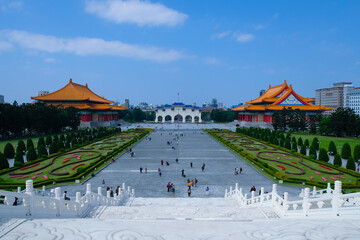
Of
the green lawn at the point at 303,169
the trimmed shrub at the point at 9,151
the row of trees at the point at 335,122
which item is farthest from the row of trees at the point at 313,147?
the trimmed shrub at the point at 9,151

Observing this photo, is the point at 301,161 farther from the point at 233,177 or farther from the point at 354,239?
the point at 354,239

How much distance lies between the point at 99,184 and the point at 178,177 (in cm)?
658

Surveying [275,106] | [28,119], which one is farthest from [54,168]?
[275,106]

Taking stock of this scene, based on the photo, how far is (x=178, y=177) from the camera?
22.4m

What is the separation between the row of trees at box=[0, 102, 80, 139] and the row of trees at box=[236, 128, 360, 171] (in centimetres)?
3740

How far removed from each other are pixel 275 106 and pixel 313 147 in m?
37.1

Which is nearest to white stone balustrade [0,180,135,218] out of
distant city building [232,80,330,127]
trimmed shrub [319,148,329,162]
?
trimmed shrub [319,148,329,162]

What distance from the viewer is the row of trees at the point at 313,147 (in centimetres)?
2473

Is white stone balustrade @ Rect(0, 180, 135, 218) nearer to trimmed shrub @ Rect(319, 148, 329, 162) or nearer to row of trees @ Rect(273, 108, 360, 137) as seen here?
trimmed shrub @ Rect(319, 148, 329, 162)

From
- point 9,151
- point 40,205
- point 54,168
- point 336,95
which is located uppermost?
point 336,95

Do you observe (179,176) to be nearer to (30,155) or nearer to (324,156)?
(324,156)

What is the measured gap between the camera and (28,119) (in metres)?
44.2

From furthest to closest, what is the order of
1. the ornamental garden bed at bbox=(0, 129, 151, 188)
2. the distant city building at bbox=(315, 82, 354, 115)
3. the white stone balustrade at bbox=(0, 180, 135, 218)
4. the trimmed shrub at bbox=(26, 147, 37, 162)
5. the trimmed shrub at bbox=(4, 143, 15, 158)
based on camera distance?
1. the distant city building at bbox=(315, 82, 354, 115)
2. the trimmed shrub at bbox=(4, 143, 15, 158)
3. the trimmed shrub at bbox=(26, 147, 37, 162)
4. the ornamental garden bed at bbox=(0, 129, 151, 188)
5. the white stone balustrade at bbox=(0, 180, 135, 218)

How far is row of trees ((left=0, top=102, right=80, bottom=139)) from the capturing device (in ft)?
134
